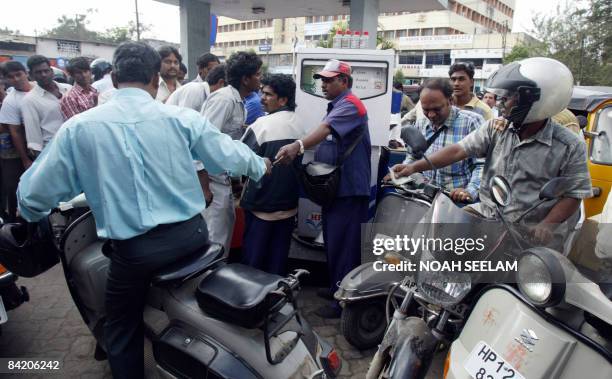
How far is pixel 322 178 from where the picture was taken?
2.77m

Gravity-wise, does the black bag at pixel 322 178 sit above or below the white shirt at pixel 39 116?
below

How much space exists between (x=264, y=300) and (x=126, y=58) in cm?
119

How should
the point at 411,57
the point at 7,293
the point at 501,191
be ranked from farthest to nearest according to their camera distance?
the point at 411,57 → the point at 7,293 → the point at 501,191

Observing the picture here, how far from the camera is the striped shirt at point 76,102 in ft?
13.6

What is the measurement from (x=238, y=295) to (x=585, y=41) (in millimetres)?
22801

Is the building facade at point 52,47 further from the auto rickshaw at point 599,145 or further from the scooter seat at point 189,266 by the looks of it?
the scooter seat at point 189,266

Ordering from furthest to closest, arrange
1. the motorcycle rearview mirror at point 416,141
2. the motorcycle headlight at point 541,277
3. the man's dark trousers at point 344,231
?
the man's dark trousers at point 344,231 < the motorcycle rearview mirror at point 416,141 < the motorcycle headlight at point 541,277

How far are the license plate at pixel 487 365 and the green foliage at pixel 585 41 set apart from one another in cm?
2080

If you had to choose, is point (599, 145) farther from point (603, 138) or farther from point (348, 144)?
point (348, 144)

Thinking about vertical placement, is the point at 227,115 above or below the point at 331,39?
below

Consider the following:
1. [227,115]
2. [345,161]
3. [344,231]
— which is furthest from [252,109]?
[344,231]

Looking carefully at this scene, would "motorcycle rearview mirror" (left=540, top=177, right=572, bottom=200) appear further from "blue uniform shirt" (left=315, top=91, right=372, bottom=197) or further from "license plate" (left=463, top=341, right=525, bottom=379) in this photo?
"blue uniform shirt" (left=315, top=91, right=372, bottom=197)

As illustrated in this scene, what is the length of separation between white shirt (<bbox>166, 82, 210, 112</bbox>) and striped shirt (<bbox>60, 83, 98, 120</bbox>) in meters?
1.09

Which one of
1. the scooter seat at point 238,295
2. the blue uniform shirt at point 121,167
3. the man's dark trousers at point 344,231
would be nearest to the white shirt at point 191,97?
the man's dark trousers at point 344,231
